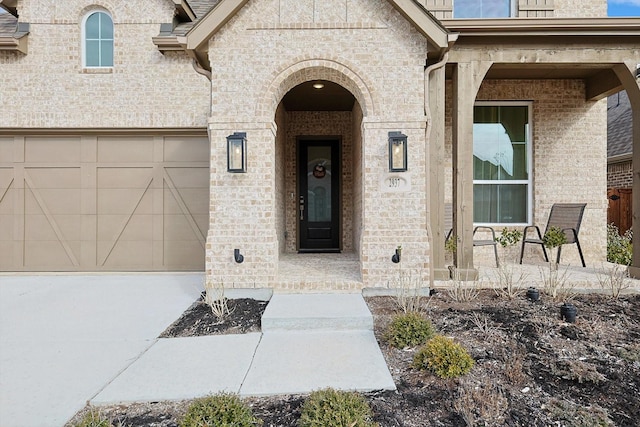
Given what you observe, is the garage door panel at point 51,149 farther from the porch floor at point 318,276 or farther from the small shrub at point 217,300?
the porch floor at point 318,276

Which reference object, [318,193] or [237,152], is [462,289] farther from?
[318,193]

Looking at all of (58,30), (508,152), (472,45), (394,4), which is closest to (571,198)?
(508,152)

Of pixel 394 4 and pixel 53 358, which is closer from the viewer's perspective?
pixel 53 358

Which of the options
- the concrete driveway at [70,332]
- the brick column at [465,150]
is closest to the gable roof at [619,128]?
the brick column at [465,150]

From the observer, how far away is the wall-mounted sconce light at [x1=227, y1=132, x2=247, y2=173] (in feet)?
14.2

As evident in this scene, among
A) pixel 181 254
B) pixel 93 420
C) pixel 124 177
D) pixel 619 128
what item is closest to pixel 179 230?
pixel 181 254

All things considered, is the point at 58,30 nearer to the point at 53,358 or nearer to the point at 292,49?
the point at 292,49

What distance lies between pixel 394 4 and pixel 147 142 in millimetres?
4681

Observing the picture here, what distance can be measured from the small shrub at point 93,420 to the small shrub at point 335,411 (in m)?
1.06

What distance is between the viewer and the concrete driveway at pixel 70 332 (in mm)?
2342

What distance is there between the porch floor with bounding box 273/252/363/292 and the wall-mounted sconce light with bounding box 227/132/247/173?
1463 mm

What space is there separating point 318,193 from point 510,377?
564cm

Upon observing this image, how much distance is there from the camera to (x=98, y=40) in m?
6.39

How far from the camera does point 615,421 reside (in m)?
2.05
